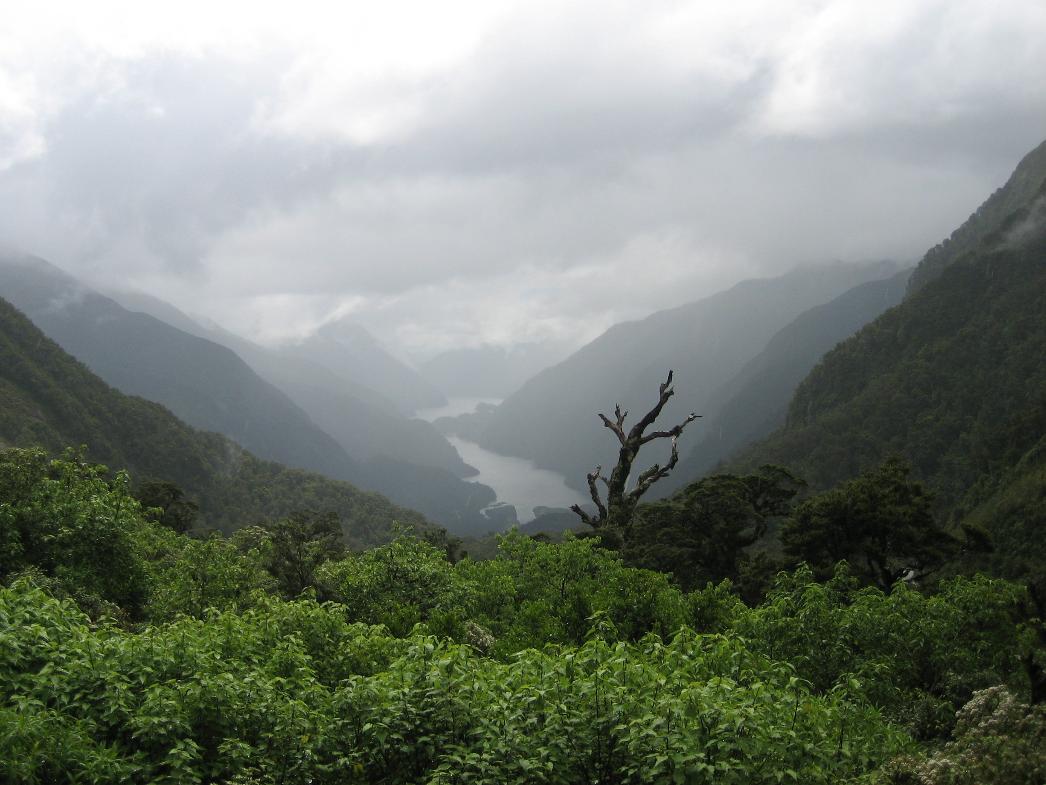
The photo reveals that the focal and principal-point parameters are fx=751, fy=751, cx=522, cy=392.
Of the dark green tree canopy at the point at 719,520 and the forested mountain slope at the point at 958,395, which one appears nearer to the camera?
the dark green tree canopy at the point at 719,520

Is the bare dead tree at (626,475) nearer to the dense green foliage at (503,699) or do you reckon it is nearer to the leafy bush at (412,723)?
the dense green foliage at (503,699)

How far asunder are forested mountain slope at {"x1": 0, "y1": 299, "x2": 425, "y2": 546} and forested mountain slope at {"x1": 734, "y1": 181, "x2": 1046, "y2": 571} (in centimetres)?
8196

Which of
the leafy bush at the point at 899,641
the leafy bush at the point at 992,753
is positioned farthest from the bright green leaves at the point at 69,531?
the leafy bush at the point at 992,753

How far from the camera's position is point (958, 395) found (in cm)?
13762

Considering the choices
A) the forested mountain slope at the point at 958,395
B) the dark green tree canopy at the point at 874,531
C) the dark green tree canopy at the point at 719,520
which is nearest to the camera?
the dark green tree canopy at the point at 874,531

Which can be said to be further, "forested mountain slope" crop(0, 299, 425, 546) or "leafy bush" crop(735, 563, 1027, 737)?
"forested mountain slope" crop(0, 299, 425, 546)

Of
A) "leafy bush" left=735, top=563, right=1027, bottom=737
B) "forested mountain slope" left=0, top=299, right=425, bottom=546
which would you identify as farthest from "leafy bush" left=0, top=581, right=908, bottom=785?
"forested mountain slope" left=0, top=299, right=425, bottom=546

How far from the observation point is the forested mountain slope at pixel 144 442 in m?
129

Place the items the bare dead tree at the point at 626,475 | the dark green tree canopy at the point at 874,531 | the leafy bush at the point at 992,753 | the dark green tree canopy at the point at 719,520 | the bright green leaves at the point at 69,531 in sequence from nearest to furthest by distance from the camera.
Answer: the leafy bush at the point at 992,753 → the bright green leaves at the point at 69,531 → the dark green tree canopy at the point at 874,531 → the bare dead tree at the point at 626,475 → the dark green tree canopy at the point at 719,520

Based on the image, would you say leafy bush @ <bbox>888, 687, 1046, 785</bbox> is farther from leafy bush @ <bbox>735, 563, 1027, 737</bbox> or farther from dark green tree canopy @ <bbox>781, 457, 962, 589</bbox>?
dark green tree canopy @ <bbox>781, 457, 962, 589</bbox>

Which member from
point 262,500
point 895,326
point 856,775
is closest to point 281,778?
point 856,775

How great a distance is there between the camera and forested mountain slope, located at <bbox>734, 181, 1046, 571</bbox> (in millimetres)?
103875

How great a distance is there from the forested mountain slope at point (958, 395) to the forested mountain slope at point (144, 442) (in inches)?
3227

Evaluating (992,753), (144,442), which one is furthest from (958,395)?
(144,442)
